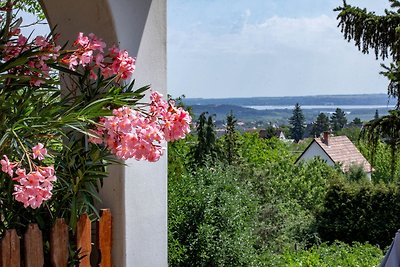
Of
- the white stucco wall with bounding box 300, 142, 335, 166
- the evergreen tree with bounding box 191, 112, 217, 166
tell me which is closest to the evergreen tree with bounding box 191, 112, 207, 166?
the evergreen tree with bounding box 191, 112, 217, 166

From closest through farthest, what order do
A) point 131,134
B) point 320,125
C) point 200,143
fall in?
point 131,134, point 200,143, point 320,125

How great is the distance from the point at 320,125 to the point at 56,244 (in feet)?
48.4

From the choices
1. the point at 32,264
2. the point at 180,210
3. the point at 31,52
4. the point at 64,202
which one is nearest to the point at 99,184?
the point at 64,202

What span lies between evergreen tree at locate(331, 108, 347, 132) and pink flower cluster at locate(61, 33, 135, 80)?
43.4ft

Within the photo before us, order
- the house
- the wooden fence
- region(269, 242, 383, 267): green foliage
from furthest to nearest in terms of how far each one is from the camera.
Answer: the house → region(269, 242, 383, 267): green foliage → the wooden fence

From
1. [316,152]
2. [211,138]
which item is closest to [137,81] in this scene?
[211,138]

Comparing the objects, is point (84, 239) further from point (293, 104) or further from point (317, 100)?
point (317, 100)

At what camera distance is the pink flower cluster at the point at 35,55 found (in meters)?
1.76

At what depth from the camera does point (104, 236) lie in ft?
6.89

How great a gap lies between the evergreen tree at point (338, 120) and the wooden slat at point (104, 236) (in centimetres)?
1306

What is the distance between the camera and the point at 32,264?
1.83m

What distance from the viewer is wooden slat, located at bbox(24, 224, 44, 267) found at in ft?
5.95

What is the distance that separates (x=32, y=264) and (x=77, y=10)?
903 millimetres

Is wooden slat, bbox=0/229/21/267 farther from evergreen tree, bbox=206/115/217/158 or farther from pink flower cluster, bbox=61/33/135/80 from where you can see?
evergreen tree, bbox=206/115/217/158
